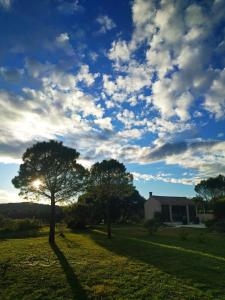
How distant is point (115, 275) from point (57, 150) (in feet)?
54.7

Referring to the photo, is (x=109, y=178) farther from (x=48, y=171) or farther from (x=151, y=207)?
(x=151, y=207)

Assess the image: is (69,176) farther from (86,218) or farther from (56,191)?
(86,218)

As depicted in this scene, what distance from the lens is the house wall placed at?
6788cm

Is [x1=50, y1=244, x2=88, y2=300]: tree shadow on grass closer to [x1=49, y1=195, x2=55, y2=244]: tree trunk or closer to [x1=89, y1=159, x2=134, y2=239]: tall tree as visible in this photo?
[x1=49, y1=195, x2=55, y2=244]: tree trunk

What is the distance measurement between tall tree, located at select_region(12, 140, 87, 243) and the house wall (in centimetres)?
4251

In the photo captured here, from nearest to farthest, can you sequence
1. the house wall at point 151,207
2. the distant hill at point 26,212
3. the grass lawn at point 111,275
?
the grass lawn at point 111,275 → the distant hill at point 26,212 → the house wall at point 151,207

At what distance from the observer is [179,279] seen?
13445mm

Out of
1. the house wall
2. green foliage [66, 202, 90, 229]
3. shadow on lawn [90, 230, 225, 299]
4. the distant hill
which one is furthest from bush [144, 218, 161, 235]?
the house wall

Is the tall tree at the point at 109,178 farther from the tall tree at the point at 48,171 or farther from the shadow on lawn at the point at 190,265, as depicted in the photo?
the shadow on lawn at the point at 190,265

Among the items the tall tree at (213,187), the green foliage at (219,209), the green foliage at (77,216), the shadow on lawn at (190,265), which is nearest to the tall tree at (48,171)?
the shadow on lawn at (190,265)

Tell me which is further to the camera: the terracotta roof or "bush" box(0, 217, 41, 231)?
the terracotta roof

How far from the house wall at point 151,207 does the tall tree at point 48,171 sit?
1674 inches

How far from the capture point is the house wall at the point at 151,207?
6788cm

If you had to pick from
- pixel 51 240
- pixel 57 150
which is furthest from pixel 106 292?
pixel 57 150
